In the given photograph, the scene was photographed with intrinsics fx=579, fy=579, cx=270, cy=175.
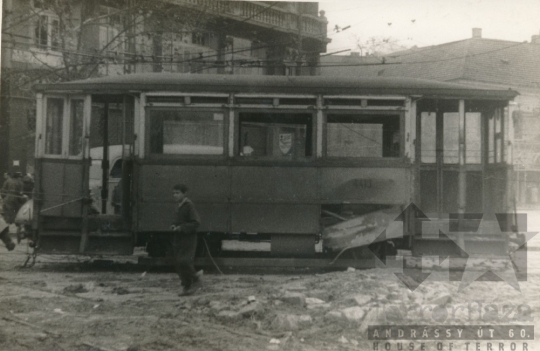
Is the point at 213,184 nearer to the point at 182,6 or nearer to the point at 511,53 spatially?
the point at 182,6

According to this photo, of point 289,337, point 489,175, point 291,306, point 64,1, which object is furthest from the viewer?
point 64,1

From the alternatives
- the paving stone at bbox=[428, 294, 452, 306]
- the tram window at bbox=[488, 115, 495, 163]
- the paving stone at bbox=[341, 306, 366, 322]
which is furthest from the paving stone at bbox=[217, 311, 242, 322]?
the tram window at bbox=[488, 115, 495, 163]

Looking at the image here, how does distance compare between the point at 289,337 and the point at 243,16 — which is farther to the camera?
the point at 243,16

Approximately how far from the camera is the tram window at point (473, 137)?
9305mm

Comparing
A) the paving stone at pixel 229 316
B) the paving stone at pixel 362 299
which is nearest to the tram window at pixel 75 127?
the paving stone at pixel 229 316

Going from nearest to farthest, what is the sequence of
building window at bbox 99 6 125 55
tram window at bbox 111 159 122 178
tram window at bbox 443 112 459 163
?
tram window at bbox 443 112 459 163 < tram window at bbox 111 159 122 178 < building window at bbox 99 6 125 55

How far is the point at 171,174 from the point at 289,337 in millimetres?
3875

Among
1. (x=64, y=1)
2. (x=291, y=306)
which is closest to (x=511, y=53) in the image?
(x=291, y=306)

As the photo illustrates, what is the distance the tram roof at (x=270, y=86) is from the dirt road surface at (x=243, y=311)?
2.77 metres

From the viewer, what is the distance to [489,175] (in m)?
9.32

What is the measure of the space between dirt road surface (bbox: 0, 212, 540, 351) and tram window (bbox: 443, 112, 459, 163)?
2160mm

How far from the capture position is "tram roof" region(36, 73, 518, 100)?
8.68 metres

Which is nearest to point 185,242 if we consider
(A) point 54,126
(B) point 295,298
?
(B) point 295,298

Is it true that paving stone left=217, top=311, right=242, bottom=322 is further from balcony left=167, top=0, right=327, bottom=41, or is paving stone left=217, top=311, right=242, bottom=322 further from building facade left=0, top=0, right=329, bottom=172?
balcony left=167, top=0, right=327, bottom=41
